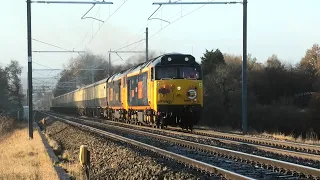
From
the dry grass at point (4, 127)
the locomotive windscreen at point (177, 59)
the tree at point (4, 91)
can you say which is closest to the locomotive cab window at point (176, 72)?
the locomotive windscreen at point (177, 59)

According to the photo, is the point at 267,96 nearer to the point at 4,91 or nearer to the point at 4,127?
the point at 4,127

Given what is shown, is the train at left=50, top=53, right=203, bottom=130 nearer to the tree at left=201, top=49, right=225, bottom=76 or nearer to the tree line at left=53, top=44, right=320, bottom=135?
the tree line at left=53, top=44, right=320, bottom=135

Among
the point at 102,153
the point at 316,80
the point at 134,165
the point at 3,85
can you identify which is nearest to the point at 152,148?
the point at 102,153

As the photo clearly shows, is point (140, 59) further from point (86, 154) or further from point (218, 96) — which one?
point (86, 154)

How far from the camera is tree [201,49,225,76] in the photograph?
59.0 m

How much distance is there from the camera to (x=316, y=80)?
62.9 meters

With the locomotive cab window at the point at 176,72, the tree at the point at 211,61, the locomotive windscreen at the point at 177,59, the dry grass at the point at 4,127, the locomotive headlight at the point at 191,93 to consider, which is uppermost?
the tree at the point at 211,61

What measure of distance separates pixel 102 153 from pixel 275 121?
116 ft

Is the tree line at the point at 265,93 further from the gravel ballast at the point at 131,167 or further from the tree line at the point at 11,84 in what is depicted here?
the gravel ballast at the point at 131,167

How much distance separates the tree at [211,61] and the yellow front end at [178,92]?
113 feet

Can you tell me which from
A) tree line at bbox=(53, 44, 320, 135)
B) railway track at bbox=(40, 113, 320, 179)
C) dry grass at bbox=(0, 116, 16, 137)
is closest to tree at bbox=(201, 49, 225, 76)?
tree line at bbox=(53, 44, 320, 135)

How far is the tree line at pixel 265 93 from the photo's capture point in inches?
1848

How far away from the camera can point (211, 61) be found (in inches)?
2352

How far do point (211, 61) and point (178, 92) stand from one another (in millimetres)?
37205
